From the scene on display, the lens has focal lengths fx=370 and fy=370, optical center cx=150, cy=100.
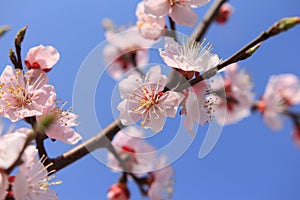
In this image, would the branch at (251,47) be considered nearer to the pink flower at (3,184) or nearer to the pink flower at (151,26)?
the pink flower at (151,26)

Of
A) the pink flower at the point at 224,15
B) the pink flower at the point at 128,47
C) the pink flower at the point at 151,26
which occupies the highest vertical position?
the pink flower at the point at 224,15

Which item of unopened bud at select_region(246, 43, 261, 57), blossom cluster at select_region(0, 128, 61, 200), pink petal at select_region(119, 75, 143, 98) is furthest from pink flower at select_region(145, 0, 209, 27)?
blossom cluster at select_region(0, 128, 61, 200)

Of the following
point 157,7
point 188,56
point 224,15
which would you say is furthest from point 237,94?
point 188,56

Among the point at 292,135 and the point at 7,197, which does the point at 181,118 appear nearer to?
the point at 7,197

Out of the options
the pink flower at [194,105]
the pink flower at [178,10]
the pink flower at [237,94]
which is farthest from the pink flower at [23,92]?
the pink flower at [237,94]

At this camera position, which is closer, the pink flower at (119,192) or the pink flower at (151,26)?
the pink flower at (151,26)

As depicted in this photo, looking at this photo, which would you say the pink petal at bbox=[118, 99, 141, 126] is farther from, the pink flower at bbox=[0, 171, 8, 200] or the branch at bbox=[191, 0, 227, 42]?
the branch at bbox=[191, 0, 227, 42]
